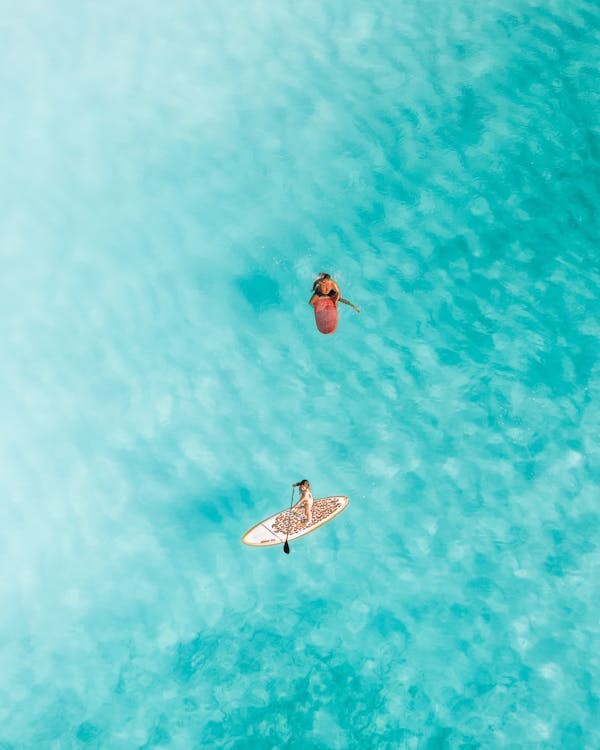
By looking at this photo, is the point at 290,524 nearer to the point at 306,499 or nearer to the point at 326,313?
the point at 306,499

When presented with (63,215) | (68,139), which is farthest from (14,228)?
(68,139)

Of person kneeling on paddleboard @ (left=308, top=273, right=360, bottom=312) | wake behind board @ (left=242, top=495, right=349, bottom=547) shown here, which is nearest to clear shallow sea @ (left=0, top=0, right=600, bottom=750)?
wake behind board @ (left=242, top=495, right=349, bottom=547)

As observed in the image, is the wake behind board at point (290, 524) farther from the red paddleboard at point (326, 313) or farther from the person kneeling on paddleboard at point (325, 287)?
the person kneeling on paddleboard at point (325, 287)

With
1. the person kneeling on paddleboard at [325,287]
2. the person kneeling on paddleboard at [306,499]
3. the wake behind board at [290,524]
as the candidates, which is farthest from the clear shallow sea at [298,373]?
the person kneeling on paddleboard at [325,287]

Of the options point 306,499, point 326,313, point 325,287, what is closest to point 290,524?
point 306,499

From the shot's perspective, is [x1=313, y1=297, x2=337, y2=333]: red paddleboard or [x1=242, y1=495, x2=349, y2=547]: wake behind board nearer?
[x1=313, y1=297, x2=337, y2=333]: red paddleboard

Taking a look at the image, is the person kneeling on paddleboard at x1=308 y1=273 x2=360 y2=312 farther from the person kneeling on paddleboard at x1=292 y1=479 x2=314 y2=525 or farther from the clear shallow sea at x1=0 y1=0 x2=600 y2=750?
the clear shallow sea at x1=0 y1=0 x2=600 y2=750

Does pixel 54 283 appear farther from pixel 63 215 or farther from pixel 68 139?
pixel 68 139
